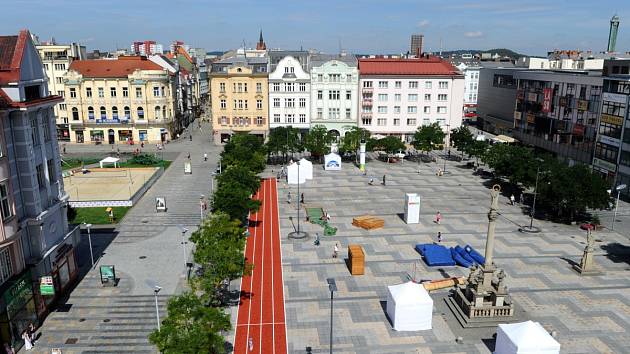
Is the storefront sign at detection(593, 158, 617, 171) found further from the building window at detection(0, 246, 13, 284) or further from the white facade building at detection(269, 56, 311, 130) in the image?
the building window at detection(0, 246, 13, 284)

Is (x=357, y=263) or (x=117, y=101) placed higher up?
(x=117, y=101)

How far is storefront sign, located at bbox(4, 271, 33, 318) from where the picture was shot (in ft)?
95.7

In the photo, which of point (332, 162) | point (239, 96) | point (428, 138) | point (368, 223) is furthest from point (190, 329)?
point (239, 96)

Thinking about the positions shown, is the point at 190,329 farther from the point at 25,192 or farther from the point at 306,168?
the point at 306,168

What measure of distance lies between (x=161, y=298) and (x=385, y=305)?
16.7m

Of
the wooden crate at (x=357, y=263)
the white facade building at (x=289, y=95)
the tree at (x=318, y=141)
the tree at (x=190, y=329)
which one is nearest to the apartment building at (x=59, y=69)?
the white facade building at (x=289, y=95)

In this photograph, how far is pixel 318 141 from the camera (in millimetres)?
83188

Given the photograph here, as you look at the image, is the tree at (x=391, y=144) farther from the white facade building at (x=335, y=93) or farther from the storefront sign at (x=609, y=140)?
the storefront sign at (x=609, y=140)

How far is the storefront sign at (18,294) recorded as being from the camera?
2917cm

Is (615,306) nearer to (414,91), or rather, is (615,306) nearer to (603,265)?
(603,265)

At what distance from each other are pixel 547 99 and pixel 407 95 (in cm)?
2593

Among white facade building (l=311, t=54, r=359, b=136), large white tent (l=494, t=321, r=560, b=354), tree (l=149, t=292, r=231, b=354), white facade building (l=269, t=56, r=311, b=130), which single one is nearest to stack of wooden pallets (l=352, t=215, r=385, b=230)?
large white tent (l=494, t=321, r=560, b=354)

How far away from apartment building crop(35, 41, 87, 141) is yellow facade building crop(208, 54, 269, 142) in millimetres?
30672

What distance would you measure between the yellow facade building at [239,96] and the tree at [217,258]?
6333cm
